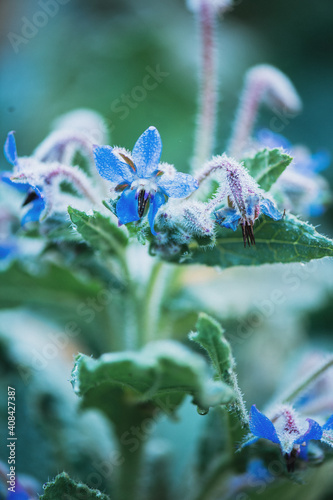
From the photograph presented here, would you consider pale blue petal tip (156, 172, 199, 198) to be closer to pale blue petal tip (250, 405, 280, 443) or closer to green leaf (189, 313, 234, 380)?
green leaf (189, 313, 234, 380)

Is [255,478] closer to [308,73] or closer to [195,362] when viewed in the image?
[195,362]

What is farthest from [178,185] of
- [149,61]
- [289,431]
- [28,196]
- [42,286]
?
[149,61]

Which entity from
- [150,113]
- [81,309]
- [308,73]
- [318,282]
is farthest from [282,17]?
[81,309]

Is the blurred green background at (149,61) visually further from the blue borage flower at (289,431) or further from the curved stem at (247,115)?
the blue borage flower at (289,431)

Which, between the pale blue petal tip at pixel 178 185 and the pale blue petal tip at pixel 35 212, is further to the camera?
the pale blue petal tip at pixel 35 212

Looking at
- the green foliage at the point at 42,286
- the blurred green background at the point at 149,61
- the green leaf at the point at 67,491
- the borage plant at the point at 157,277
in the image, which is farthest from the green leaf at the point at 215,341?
the blurred green background at the point at 149,61
